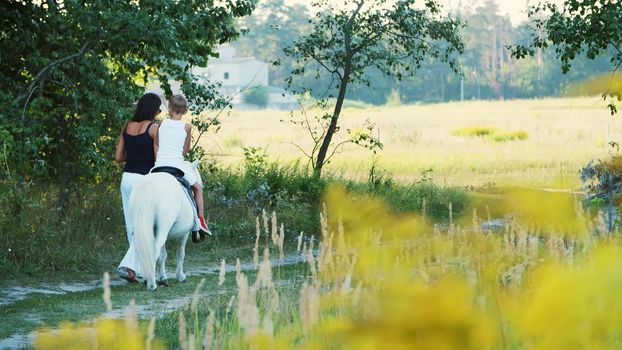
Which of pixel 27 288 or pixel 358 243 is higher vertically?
pixel 358 243

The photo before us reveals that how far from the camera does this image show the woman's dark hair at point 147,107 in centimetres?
1172

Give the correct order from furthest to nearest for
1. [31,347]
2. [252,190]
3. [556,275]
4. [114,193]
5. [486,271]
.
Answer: [252,190] < [114,193] < [31,347] < [486,271] < [556,275]

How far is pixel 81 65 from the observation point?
45.1 feet

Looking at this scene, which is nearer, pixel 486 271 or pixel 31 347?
pixel 486 271

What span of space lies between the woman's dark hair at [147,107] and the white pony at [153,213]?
958mm

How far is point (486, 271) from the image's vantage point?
15.0ft

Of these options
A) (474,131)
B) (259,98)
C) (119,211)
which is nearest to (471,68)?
(259,98)

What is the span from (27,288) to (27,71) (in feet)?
12.9

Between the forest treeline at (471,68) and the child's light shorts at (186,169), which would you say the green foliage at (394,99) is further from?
the child's light shorts at (186,169)

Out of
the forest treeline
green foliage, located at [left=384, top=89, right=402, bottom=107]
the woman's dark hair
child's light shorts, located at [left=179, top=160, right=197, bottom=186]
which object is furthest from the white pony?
green foliage, located at [left=384, top=89, right=402, bottom=107]

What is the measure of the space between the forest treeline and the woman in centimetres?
8754

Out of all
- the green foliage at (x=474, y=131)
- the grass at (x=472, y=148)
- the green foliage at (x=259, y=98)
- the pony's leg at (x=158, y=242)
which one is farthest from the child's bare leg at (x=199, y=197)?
the green foliage at (x=259, y=98)

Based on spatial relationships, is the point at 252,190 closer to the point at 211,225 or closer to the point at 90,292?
the point at 211,225

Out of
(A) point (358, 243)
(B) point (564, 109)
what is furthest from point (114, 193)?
(B) point (564, 109)
